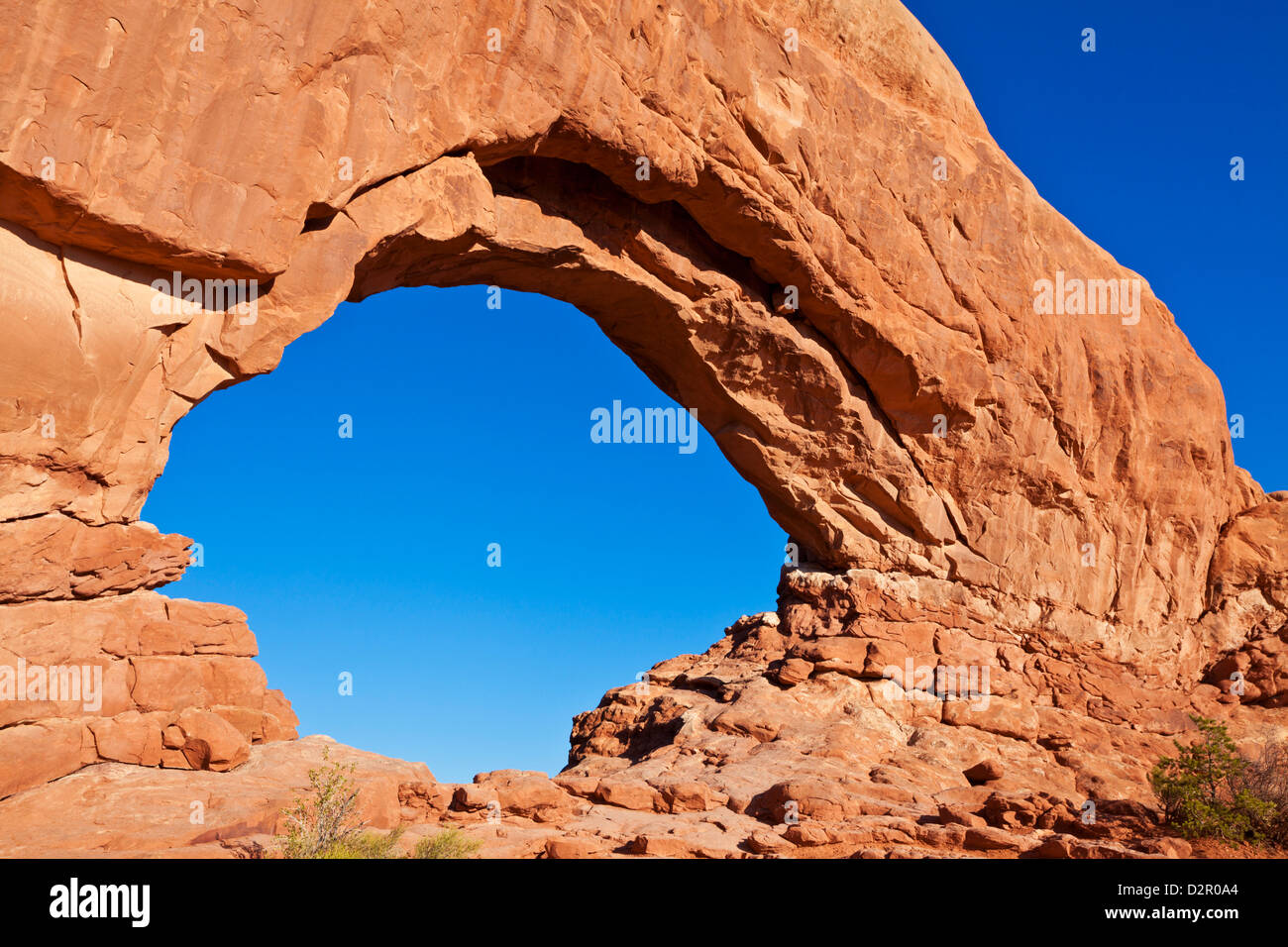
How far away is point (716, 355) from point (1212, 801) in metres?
10.8

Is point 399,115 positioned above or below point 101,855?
above

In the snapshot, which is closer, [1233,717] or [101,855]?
[101,855]

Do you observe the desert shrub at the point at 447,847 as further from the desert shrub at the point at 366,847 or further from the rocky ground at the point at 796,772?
the rocky ground at the point at 796,772

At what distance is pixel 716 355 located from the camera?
19.1 m

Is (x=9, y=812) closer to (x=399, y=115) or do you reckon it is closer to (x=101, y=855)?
(x=101, y=855)

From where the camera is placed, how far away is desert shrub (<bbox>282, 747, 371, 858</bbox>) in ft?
28.5

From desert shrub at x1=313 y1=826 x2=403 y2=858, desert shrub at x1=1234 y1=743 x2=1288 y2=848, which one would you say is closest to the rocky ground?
desert shrub at x1=313 y1=826 x2=403 y2=858

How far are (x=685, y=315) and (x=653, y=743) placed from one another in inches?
305

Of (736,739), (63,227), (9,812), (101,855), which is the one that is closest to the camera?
(101,855)

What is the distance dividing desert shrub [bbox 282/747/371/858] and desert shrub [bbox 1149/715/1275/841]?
10.3m

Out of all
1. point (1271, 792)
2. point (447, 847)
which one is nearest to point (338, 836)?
point (447, 847)

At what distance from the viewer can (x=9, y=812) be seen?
364 inches

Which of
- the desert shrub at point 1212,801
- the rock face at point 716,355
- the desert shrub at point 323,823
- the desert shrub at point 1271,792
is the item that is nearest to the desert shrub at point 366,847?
the desert shrub at point 323,823
